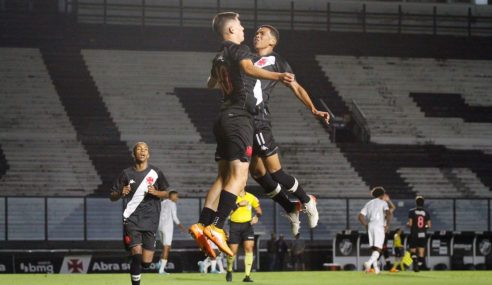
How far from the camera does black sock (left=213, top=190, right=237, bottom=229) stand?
12.5 meters

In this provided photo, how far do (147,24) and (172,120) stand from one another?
809 centimetres

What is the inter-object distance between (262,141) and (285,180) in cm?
73

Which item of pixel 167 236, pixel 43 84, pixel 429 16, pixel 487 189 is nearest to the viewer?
pixel 167 236

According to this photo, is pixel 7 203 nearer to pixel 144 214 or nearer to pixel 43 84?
pixel 43 84

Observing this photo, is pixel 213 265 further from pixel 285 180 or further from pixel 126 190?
pixel 285 180

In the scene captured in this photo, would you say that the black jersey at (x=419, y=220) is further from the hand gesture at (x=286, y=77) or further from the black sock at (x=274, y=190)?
the hand gesture at (x=286, y=77)

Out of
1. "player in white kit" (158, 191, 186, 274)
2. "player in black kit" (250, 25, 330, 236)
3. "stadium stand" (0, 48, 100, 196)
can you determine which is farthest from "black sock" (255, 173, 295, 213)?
"stadium stand" (0, 48, 100, 196)

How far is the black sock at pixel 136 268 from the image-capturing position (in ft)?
54.2

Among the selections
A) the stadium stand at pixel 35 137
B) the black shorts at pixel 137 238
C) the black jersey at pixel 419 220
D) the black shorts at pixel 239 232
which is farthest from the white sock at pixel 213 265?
the black shorts at pixel 137 238

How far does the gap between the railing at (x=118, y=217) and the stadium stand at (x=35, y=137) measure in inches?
102

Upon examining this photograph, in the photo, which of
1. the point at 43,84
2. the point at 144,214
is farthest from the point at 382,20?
the point at 144,214

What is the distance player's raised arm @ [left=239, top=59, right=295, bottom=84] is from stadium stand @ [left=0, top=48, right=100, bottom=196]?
80.8ft

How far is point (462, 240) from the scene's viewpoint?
34562 millimetres

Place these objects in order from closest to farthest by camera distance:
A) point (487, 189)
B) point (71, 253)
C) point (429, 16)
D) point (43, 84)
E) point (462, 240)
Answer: point (71, 253), point (462, 240), point (487, 189), point (43, 84), point (429, 16)
